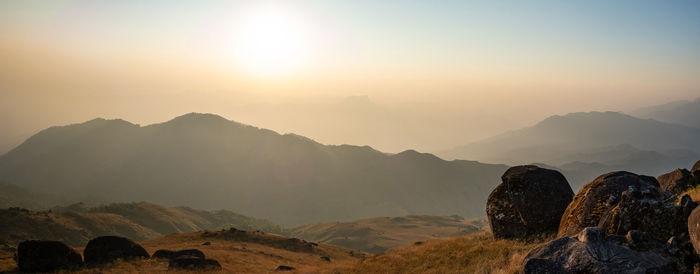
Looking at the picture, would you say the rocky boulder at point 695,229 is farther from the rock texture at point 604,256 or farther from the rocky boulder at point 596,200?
the rocky boulder at point 596,200

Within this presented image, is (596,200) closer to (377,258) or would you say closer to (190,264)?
(377,258)

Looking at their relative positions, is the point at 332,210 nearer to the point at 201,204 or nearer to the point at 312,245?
the point at 201,204

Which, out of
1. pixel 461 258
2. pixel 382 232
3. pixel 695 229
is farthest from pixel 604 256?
pixel 382 232

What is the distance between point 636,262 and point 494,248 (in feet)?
30.9

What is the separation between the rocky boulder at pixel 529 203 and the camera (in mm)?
17891

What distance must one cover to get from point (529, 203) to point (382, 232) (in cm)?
9233

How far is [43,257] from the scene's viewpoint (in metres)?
23.3

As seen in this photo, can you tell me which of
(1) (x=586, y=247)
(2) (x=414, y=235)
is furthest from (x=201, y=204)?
(1) (x=586, y=247)

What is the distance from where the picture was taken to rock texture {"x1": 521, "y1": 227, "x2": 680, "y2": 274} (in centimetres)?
806

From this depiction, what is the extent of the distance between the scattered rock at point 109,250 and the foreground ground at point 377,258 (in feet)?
4.77

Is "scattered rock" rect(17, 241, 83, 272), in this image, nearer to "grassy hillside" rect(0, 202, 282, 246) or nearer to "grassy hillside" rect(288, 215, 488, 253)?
"grassy hillside" rect(0, 202, 282, 246)

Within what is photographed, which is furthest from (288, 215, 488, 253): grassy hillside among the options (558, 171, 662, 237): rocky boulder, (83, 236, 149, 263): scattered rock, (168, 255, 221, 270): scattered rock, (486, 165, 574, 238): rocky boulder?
(558, 171, 662, 237): rocky boulder

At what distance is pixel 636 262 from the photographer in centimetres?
809

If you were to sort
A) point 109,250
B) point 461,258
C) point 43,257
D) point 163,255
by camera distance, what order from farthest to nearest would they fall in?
1. point 163,255
2. point 109,250
3. point 43,257
4. point 461,258
